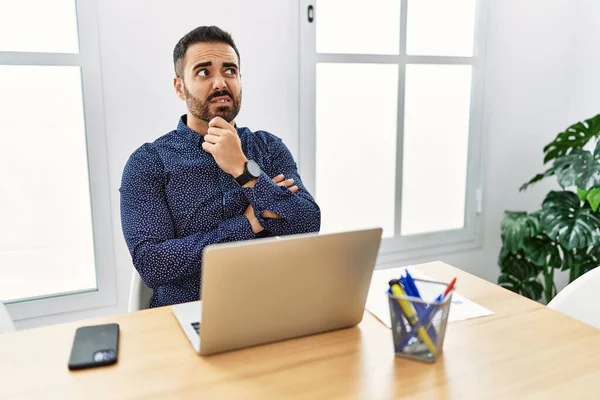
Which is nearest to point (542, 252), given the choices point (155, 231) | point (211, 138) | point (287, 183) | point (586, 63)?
point (586, 63)

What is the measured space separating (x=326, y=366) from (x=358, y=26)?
1.83 meters

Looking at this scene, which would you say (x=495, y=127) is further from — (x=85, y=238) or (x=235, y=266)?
(x=235, y=266)

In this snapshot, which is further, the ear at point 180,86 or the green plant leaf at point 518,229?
the green plant leaf at point 518,229

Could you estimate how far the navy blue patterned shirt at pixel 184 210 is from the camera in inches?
53.1

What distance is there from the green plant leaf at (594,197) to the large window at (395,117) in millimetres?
683

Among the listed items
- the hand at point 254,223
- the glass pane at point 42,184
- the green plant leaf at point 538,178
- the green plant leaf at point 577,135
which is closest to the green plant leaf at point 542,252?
the green plant leaf at point 538,178

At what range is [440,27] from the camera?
2.59 meters

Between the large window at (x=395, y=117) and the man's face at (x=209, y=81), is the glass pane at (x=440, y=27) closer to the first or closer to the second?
the large window at (x=395, y=117)

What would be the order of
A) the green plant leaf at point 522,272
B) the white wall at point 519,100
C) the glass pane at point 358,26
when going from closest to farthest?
the glass pane at point 358,26 < the green plant leaf at point 522,272 < the white wall at point 519,100

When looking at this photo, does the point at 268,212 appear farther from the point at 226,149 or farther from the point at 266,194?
the point at 226,149

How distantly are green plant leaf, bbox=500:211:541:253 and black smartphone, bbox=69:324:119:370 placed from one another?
6.31 ft

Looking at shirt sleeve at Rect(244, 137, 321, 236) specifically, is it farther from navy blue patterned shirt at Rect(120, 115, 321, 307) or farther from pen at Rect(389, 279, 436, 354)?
pen at Rect(389, 279, 436, 354)

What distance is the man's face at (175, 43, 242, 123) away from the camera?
1.52 m

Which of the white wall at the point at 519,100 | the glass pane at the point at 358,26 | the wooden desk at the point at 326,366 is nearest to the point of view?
the wooden desk at the point at 326,366
